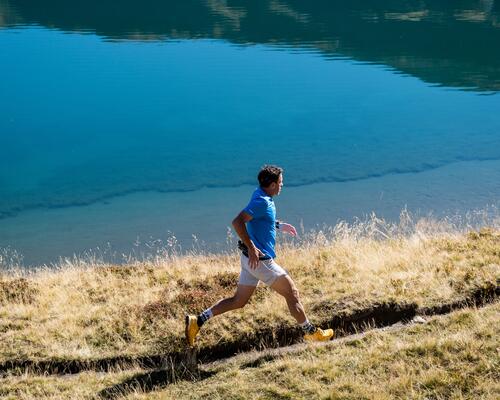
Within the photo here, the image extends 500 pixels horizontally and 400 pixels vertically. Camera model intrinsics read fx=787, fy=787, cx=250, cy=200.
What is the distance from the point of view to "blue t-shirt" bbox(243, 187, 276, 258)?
9117 millimetres

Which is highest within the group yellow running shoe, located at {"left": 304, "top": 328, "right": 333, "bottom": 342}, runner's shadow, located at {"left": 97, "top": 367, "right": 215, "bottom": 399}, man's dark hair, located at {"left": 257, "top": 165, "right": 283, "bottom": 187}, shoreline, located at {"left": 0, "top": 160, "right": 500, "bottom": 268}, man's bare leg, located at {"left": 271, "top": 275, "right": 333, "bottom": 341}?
man's dark hair, located at {"left": 257, "top": 165, "right": 283, "bottom": 187}

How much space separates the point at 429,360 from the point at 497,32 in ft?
160

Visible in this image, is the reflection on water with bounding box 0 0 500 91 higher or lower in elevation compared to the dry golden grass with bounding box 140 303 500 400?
higher

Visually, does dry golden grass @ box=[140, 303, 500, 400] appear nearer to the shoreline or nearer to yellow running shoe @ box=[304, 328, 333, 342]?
yellow running shoe @ box=[304, 328, 333, 342]

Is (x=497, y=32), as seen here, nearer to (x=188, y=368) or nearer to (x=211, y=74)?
(x=211, y=74)

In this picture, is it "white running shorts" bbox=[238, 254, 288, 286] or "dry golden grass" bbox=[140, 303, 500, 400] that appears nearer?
"dry golden grass" bbox=[140, 303, 500, 400]

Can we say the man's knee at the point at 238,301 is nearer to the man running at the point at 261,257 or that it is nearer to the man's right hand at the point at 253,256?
the man running at the point at 261,257

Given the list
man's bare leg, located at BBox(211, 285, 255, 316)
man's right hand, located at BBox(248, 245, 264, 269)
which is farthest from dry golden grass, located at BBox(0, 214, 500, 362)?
man's right hand, located at BBox(248, 245, 264, 269)

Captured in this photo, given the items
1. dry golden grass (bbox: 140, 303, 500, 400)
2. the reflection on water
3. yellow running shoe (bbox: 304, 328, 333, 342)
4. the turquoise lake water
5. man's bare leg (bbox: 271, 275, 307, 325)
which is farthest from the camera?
the reflection on water

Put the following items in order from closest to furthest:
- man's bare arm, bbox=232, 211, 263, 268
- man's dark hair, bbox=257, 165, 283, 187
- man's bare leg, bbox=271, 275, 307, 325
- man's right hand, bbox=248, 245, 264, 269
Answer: man's bare arm, bbox=232, 211, 263, 268 → man's right hand, bbox=248, 245, 264, 269 → man's dark hair, bbox=257, 165, 283, 187 → man's bare leg, bbox=271, 275, 307, 325

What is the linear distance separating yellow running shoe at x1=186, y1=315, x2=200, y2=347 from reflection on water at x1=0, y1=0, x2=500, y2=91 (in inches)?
1314

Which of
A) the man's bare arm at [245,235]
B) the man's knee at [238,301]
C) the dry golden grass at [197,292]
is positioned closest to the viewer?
the man's bare arm at [245,235]

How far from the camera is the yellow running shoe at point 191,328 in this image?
31.9 feet

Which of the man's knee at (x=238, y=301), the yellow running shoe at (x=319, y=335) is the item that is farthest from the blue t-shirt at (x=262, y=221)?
the yellow running shoe at (x=319, y=335)
